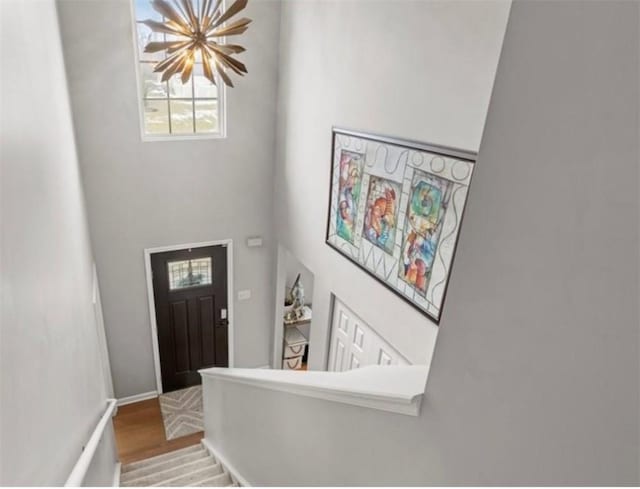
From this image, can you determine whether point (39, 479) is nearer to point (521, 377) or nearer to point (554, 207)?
point (521, 377)

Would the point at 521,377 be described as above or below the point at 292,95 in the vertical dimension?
below

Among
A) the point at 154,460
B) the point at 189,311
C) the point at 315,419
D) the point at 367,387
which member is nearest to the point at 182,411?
the point at 189,311

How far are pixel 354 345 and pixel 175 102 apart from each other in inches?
129

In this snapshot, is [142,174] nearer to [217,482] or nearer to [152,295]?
[152,295]

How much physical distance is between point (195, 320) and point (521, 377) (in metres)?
5.44

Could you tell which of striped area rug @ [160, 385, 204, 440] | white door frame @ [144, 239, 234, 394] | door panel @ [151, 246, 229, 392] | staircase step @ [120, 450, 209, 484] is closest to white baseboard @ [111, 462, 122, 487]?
staircase step @ [120, 450, 209, 484]

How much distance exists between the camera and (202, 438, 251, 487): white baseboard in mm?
3297

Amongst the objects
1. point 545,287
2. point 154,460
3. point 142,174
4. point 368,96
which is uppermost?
point 368,96

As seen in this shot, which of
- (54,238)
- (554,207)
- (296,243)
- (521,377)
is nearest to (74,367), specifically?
(54,238)

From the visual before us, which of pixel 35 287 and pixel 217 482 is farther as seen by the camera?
pixel 217 482

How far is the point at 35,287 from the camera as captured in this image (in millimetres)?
1578

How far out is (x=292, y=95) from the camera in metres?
4.86

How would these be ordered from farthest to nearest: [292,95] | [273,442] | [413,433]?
1. [292,95]
2. [273,442]
3. [413,433]

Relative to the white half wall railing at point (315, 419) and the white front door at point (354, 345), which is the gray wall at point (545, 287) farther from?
the white front door at point (354, 345)
